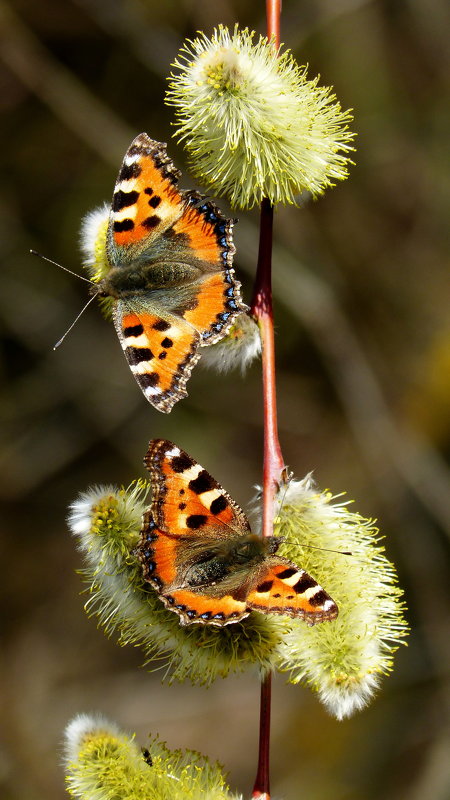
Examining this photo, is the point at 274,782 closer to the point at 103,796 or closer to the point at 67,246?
the point at 67,246

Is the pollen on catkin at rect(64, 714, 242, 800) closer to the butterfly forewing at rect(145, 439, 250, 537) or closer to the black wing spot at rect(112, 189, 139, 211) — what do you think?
the butterfly forewing at rect(145, 439, 250, 537)

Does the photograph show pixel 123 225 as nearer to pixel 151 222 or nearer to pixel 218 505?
pixel 151 222

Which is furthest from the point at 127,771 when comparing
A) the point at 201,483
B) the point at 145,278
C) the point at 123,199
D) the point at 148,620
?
the point at 123,199

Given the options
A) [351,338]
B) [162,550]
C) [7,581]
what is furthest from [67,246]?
[162,550]

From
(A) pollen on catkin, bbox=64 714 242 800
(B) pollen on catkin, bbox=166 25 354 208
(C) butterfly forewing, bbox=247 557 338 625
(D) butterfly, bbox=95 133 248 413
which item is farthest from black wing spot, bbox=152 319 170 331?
(A) pollen on catkin, bbox=64 714 242 800

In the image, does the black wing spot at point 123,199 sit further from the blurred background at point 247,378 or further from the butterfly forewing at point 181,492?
the blurred background at point 247,378
